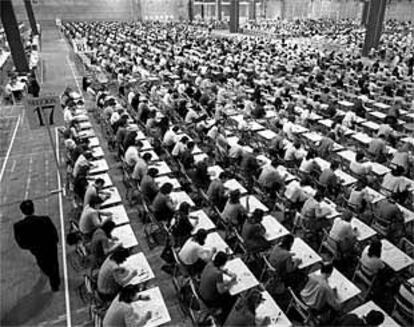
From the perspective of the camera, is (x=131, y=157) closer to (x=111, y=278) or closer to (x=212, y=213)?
(x=212, y=213)

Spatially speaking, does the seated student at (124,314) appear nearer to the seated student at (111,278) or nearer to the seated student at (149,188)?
the seated student at (111,278)

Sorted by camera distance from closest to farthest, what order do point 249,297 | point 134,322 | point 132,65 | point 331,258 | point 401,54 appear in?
point 134,322, point 249,297, point 331,258, point 132,65, point 401,54

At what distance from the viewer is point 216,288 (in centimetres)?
505

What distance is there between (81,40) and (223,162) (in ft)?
87.5

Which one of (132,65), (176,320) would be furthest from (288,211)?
(132,65)

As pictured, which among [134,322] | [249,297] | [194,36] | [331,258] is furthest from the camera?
[194,36]

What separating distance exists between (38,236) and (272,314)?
4055 millimetres

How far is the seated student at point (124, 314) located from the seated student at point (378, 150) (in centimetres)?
794

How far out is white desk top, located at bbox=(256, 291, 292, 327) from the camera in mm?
4645

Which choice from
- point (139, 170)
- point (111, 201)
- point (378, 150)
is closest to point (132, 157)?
point (139, 170)

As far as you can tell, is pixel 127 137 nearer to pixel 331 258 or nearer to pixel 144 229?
pixel 144 229

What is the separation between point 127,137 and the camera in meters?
10.2

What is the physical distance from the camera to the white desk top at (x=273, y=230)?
6390 millimetres

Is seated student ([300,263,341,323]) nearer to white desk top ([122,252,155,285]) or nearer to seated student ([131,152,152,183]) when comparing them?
white desk top ([122,252,155,285])
